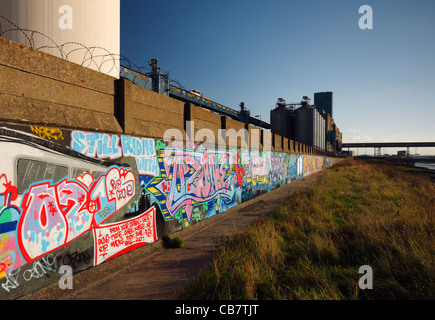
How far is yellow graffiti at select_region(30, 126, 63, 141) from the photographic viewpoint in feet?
12.0

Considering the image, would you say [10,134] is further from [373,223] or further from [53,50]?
[373,223]

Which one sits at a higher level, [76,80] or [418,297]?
[76,80]

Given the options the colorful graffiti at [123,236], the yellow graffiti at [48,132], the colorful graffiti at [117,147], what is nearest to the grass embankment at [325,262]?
the colorful graffiti at [123,236]

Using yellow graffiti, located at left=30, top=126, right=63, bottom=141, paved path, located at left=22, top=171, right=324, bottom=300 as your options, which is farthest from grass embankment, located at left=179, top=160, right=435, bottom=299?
yellow graffiti, located at left=30, top=126, right=63, bottom=141

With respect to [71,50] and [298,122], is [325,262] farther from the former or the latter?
[298,122]

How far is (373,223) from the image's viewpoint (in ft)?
21.0

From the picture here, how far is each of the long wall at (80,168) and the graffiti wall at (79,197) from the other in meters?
0.02

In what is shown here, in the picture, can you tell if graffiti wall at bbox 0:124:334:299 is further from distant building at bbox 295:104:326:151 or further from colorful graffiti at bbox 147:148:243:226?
distant building at bbox 295:104:326:151

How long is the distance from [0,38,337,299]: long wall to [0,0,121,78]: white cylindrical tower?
1.94 metres

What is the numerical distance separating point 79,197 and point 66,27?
→ 480 centimetres

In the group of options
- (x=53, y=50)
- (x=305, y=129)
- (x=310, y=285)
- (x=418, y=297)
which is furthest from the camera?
(x=305, y=129)

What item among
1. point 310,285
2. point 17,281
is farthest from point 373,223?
point 17,281

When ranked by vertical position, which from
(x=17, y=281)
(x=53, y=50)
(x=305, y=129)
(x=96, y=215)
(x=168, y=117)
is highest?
(x=305, y=129)

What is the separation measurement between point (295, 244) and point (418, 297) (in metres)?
2.35
